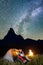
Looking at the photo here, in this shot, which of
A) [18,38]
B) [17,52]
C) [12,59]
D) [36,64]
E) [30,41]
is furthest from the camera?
[18,38]

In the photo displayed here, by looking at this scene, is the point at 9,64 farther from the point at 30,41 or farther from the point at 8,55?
the point at 30,41

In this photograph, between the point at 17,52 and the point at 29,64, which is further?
the point at 17,52

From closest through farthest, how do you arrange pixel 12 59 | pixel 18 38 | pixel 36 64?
pixel 36 64
pixel 12 59
pixel 18 38

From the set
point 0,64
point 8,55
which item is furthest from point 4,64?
point 8,55

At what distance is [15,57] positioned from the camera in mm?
16922

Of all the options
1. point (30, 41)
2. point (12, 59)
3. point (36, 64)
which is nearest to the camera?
point (36, 64)

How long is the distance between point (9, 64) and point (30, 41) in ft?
167

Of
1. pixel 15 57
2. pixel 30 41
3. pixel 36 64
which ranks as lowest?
pixel 36 64

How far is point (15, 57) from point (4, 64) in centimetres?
351

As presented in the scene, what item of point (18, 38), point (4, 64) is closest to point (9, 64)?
point (4, 64)

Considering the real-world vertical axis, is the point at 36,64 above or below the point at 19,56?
below

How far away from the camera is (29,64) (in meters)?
13.4

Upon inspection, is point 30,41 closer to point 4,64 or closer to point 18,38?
point 18,38

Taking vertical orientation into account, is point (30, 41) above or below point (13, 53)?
above
